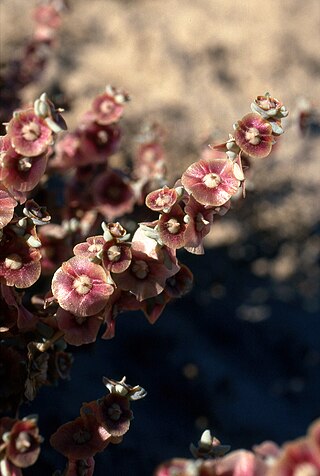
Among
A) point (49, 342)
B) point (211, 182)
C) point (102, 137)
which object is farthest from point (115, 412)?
point (102, 137)

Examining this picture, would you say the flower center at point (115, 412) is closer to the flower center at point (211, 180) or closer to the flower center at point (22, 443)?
→ the flower center at point (22, 443)

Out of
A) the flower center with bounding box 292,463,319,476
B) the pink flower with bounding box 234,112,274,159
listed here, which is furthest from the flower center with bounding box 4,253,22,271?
the flower center with bounding box 292,463,319,476

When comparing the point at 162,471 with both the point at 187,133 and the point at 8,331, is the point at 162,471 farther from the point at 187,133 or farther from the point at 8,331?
the point at 187,133

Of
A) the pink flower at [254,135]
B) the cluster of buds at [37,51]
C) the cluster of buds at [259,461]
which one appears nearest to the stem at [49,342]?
the cluster of buds at [259,461]

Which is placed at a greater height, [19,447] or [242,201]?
[19,447]

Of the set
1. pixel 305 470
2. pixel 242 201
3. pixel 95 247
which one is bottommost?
pixel 242 201

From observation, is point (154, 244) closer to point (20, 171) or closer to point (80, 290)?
point (80, 290)

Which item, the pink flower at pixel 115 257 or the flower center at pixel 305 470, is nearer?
the flower center at pixel 305 470
